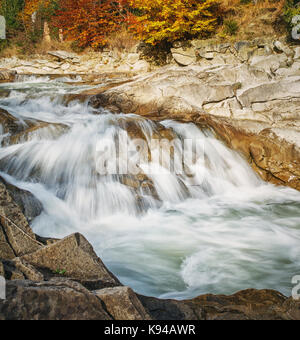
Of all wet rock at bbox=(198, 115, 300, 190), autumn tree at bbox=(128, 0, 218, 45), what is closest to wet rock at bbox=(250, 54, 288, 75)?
wet rock at bbox=(198, 115, 300, 190)

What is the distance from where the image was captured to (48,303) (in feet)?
5.91

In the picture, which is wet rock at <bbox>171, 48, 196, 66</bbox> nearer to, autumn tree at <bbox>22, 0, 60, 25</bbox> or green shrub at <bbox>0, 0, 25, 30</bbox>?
autumn tree at <bbox>22, 0, 60, 25</bbox>

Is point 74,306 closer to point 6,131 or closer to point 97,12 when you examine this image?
point 6,131

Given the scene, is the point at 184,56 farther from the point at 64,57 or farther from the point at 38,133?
the point at 38,133

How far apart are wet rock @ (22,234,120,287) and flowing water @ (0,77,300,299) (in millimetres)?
1269

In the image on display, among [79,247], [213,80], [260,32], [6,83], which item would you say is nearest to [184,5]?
[260,32]

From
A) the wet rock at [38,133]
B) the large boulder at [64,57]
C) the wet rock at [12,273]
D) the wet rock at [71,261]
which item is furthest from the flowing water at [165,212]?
the large boulder at [64,57]

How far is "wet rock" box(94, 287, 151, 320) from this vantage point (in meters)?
1.94

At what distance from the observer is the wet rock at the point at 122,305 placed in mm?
1936

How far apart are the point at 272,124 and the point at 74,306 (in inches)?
341

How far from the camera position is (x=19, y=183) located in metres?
5.52

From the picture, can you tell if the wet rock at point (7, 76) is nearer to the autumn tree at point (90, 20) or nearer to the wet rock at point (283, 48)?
the autumn tree at point (90, 20)

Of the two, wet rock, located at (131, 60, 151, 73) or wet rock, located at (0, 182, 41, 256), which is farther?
wet rock, located at (131, 60, 151, 73)

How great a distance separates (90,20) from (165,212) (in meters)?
20.8
